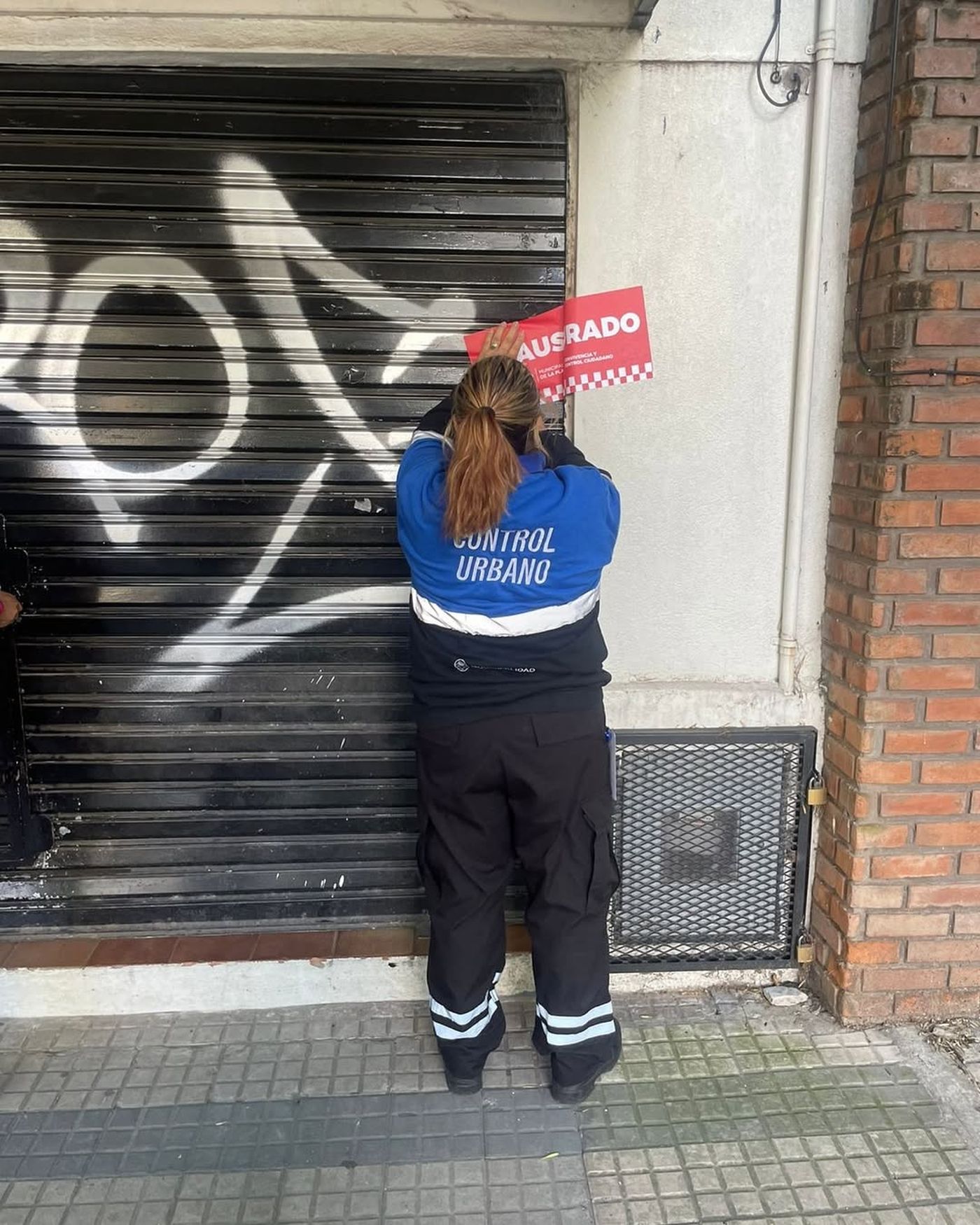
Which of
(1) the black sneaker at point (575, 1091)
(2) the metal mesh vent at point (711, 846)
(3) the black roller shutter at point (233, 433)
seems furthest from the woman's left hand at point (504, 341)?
(1) the black sneaker at point (575, 1091)

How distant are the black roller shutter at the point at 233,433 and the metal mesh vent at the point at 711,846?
31.8 inches

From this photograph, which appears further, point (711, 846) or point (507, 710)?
point (711, 846)

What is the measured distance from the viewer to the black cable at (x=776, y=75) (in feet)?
8.74

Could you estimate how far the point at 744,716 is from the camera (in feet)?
10.0

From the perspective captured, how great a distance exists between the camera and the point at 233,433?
9.65 feet

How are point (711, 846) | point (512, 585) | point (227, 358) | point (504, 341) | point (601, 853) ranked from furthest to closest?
point (711, 846) → point (227, 358) → point (504, 341) → point (601, 853) → point (512, 585)

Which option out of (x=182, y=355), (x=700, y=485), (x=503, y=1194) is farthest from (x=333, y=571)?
(x=503, y=1194)

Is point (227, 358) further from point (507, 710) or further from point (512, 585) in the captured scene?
point (507, 710)

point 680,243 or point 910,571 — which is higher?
point 680,243

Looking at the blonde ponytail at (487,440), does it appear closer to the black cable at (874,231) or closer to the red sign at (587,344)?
the red sign at (587,344)

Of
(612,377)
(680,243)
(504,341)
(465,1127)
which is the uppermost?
(680,243)

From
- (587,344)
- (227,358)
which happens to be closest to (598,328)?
(587,344)

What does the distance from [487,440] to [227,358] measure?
3.84ft

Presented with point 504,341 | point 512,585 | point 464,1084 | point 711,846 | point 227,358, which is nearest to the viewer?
point 512,585
